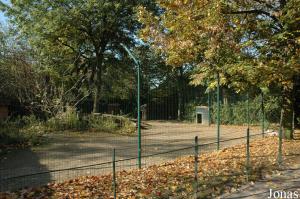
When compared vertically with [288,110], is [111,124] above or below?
below

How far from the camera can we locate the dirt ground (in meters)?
8.17

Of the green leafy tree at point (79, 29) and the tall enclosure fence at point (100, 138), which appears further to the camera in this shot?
the green leafy tree at point (79, 29)

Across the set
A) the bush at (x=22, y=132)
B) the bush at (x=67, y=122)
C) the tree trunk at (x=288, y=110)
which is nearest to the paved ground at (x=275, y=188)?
the tree trunk at (x=288, y=110)

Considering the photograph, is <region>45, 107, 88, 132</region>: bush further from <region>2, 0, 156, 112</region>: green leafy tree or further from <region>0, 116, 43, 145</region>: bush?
<region>2, 0, 156, 112</region>: green leafy tree

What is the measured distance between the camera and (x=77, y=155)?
37.8 ft

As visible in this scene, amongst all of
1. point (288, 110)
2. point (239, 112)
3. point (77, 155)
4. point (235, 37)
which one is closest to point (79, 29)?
point (239, 112)

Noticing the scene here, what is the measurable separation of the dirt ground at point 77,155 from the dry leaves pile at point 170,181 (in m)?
0.41

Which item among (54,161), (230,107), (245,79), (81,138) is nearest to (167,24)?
(245,79)

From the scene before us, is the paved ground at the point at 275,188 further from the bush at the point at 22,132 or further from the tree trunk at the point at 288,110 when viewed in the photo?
the bush at the point at 22,132

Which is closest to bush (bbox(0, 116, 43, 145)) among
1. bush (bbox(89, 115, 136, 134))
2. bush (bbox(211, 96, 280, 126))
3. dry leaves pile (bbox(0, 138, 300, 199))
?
bush (bbox(89, 115, 136, 134))

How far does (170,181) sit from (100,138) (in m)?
8.82

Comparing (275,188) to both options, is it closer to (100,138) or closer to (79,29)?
(100,138)

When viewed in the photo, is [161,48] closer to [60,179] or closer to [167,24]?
[167,24]

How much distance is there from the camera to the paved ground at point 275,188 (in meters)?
6.38
